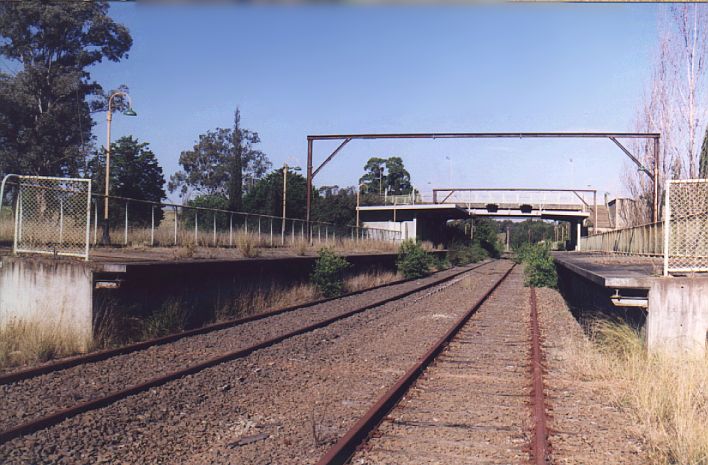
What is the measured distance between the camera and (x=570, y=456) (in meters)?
5.64

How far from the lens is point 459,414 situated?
6.88 m

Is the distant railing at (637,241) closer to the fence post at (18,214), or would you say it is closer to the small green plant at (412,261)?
the small green plant at (412,261)

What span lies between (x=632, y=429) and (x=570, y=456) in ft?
3.51

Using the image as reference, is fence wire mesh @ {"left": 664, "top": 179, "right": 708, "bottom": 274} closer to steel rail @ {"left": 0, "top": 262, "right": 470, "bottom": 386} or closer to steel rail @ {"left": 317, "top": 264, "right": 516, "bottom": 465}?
steel rail @ {"left": 317, "top": 264, "right": 516, "bottom": 465}

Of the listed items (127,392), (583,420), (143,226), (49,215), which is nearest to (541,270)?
(143,226)

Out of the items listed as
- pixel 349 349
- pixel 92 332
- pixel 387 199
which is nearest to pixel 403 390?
pixel 349 349

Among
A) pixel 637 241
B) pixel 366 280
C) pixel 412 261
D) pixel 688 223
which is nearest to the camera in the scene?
pixel 688 223

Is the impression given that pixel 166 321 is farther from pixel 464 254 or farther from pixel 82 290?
pixel 464 254

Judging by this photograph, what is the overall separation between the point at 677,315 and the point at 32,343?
9.07 metres

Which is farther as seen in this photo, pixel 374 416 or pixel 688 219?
pixel 688 219

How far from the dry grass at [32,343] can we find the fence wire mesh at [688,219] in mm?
8892

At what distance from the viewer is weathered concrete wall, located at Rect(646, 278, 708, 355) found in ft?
29.2

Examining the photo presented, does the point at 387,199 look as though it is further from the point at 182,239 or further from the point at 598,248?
the point at 182,239

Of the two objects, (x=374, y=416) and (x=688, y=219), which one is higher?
(x=688, y=219)
